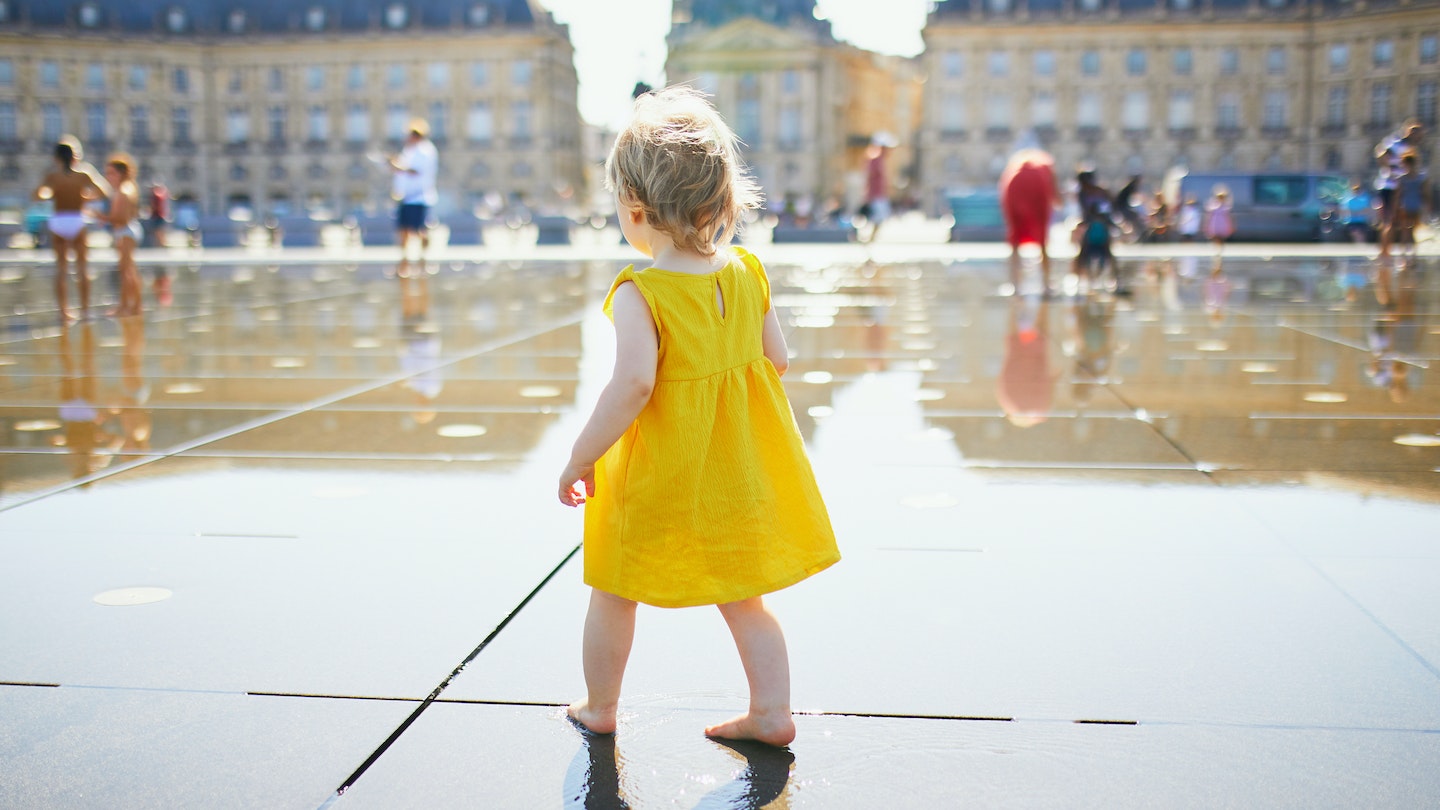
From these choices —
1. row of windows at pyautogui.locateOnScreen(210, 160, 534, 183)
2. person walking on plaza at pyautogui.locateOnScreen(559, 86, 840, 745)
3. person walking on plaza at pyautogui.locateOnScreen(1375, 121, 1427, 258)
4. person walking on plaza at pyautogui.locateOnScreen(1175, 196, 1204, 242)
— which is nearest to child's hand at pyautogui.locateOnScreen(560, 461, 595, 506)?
person walking on plaza at pyautogui.locateOnScreen(559, 86, 840, 745)

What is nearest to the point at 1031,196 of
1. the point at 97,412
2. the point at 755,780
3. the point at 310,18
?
the point at 97,412

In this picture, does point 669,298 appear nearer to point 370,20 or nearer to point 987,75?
point 987,75

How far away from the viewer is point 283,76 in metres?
75.5

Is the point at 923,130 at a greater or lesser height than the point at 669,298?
greater

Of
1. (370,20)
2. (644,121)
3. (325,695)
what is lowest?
(325,695)

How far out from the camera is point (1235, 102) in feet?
226

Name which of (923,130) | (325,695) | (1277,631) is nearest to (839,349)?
(1277,631)

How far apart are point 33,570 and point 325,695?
3.95 feet

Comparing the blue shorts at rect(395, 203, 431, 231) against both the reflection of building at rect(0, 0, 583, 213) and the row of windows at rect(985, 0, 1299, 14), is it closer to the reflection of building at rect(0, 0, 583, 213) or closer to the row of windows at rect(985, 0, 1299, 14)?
the reflection of building at rect(0, 0, 583, 213)

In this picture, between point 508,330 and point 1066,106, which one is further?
point 1066,106

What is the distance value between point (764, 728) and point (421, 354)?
5494 mm

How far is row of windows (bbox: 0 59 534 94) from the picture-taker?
241 feet

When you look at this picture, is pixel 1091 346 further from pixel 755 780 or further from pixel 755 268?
pixel 755 780

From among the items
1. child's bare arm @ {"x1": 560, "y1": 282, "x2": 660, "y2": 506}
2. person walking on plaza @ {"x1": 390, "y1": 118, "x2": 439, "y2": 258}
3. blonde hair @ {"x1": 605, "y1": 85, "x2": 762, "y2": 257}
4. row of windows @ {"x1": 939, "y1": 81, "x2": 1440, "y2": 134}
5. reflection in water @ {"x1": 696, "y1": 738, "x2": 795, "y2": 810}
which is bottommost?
reflection in water @ {"x1": 696, "y1": 738, "x2": 795, "y2": 810}
